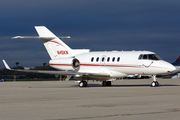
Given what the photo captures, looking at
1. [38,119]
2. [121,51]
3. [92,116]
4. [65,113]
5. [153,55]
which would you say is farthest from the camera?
[121,51]

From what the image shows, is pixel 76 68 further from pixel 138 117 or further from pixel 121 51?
pixel 138 117

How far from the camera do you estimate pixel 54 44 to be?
117ft

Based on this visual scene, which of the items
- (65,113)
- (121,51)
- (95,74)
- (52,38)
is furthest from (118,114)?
(52,38)

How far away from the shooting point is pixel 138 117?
1034cm

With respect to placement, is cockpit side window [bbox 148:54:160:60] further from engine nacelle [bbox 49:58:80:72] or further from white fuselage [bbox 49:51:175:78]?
engine nacelle [bbox 49:58:80:72]

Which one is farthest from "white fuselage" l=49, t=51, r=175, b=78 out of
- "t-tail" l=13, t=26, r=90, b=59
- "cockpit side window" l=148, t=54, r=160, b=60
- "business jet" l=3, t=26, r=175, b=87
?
"t-tail" l=13, t=26, r=90, b=59

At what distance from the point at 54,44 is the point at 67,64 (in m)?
3.41

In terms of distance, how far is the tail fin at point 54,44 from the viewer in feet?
117

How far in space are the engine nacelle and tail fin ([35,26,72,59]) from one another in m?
1.19

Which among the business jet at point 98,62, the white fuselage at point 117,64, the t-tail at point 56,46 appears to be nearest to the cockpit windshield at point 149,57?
the business jet at point 98,62

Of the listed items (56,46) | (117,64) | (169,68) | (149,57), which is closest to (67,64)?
(56,46)

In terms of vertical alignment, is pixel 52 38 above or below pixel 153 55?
above

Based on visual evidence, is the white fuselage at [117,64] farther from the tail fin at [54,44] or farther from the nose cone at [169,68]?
the tail fin at [54,44]

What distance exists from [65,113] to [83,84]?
20861mm
